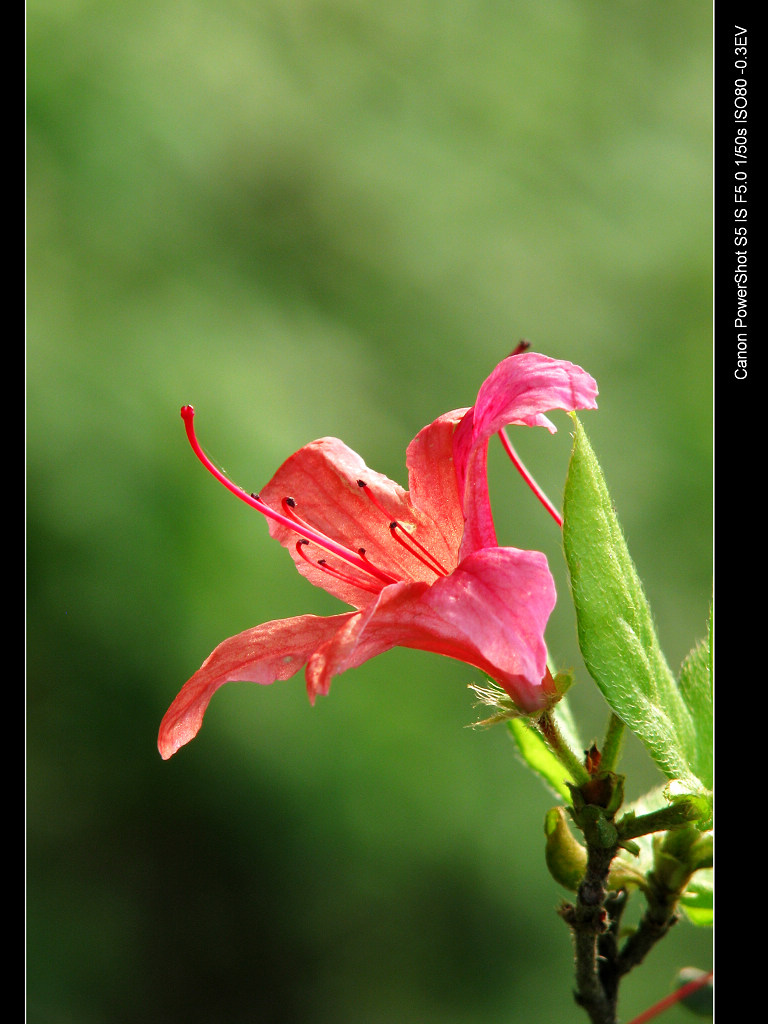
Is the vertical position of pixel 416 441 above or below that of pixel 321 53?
below

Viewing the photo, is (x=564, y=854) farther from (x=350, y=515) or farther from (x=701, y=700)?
(x=350, y=515)

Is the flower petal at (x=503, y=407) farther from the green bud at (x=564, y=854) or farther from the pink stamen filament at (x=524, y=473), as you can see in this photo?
the green bud at (x=564, y=854)

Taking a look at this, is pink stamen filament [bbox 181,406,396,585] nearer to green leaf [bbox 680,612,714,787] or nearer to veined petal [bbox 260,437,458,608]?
veined petal [bbox 260,437,458,608]

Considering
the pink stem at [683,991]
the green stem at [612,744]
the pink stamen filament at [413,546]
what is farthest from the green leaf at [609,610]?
the pink stem at [683,991]

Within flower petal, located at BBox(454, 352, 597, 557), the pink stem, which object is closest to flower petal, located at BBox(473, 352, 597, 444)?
flower petal, located at BBox(454, 352, 597, 557)

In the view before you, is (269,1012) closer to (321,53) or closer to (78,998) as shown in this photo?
(78,998)
